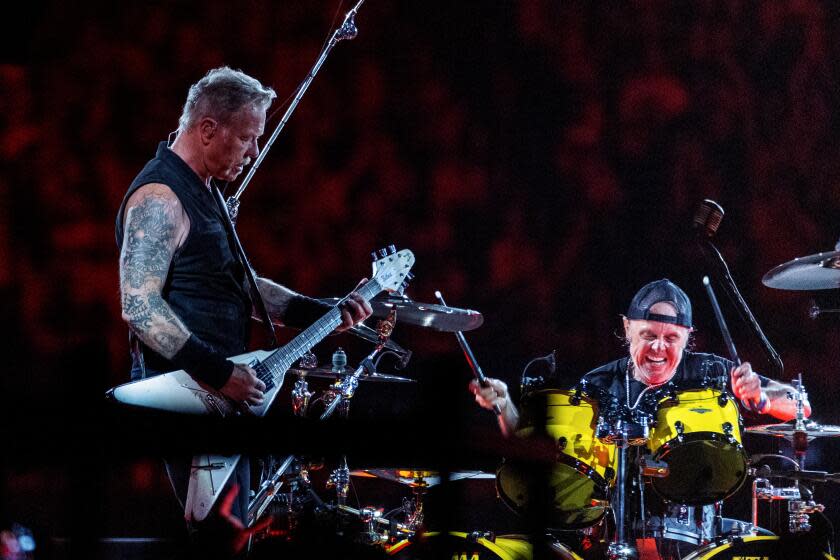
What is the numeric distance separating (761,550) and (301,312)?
1.95 metres

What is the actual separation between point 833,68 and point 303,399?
3416 mm

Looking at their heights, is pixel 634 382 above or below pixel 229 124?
below

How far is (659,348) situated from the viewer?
4027 millimetres

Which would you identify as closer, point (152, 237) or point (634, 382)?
point (152, 237)

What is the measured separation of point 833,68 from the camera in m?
4.73

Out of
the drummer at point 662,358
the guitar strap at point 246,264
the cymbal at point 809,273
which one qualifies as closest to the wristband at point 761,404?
the drummer at point 662,358

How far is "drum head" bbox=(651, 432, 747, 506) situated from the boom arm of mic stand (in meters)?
1.00

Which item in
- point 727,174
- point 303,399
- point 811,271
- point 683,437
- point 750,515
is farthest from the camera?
point 727,174

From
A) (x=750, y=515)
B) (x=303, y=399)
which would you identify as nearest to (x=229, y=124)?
(x=303, y=399)

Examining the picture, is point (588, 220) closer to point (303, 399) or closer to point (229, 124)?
point (303, 399)

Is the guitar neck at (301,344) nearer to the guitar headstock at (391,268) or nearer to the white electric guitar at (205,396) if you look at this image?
the white electric guitar at (205,396)

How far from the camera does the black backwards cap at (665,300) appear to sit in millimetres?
4012

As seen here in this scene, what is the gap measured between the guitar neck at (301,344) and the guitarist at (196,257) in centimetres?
11

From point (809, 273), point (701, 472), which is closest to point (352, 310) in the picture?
point (701, 472)
